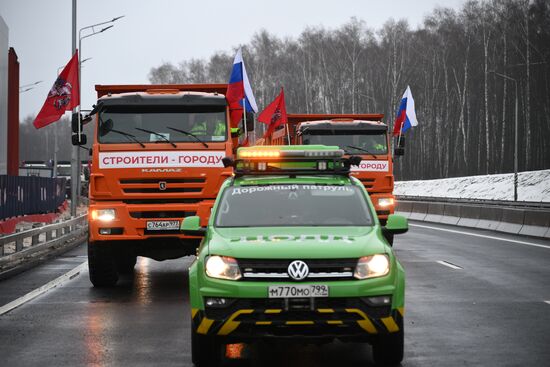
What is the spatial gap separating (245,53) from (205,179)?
283ft

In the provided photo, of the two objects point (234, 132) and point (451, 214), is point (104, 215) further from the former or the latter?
point (451, 214)

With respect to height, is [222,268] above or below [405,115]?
below

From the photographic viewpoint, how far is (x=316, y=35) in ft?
300

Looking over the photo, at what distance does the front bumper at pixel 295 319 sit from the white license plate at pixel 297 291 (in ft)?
0.13

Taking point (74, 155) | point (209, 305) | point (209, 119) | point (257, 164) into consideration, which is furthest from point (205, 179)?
point (74, 155)

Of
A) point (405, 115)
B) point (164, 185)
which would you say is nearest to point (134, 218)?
point (164, 185)

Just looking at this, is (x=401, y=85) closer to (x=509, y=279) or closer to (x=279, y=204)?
(x=509, y=279)

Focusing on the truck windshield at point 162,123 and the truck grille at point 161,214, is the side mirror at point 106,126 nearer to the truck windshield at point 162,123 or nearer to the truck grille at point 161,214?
the truck windshield at point 162,123

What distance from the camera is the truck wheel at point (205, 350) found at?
7801mm

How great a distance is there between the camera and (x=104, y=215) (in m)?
13.9

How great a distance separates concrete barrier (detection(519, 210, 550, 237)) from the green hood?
61.8 feet

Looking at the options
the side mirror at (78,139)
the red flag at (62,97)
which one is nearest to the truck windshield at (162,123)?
the side mirror at (78,139)

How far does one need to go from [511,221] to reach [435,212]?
8269 mm

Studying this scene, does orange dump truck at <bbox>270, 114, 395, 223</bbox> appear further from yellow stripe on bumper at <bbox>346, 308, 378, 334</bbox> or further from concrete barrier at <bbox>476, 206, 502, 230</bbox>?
yellow stripe on bumper at <bbox>346, 308, 378, 334</bbox>
